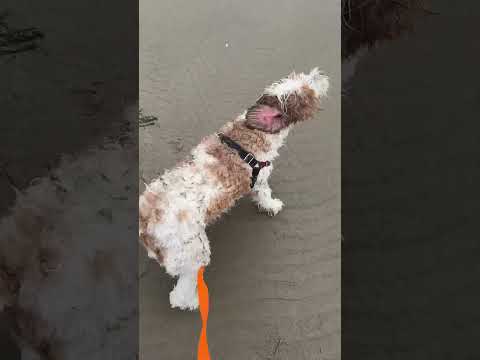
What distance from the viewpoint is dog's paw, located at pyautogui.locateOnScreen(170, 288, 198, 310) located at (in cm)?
171

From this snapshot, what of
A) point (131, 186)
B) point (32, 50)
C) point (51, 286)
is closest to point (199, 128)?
point (131, 186)

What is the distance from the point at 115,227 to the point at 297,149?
3.97 feet

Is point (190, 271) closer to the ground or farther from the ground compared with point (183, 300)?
farther from the ground

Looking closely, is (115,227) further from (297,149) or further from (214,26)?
(214,26)

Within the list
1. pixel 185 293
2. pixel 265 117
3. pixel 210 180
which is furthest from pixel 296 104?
pixel 185 293

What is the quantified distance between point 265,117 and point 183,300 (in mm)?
1146

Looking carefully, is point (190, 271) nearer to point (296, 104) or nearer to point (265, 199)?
point (265, 199)

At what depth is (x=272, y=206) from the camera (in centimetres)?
188

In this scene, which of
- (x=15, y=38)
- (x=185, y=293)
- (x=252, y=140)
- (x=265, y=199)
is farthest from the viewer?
(x=265, y=199)

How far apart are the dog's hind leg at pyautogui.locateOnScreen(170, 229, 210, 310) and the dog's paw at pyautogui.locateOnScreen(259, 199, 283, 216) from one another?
476mm

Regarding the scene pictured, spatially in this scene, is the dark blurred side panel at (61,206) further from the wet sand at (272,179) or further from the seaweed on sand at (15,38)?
the wet sand at (272,179)

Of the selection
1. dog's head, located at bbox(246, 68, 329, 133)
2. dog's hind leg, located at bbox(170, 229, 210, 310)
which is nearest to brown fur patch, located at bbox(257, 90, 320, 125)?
dog's head, located at bbox(246, 68, 329, 133)
